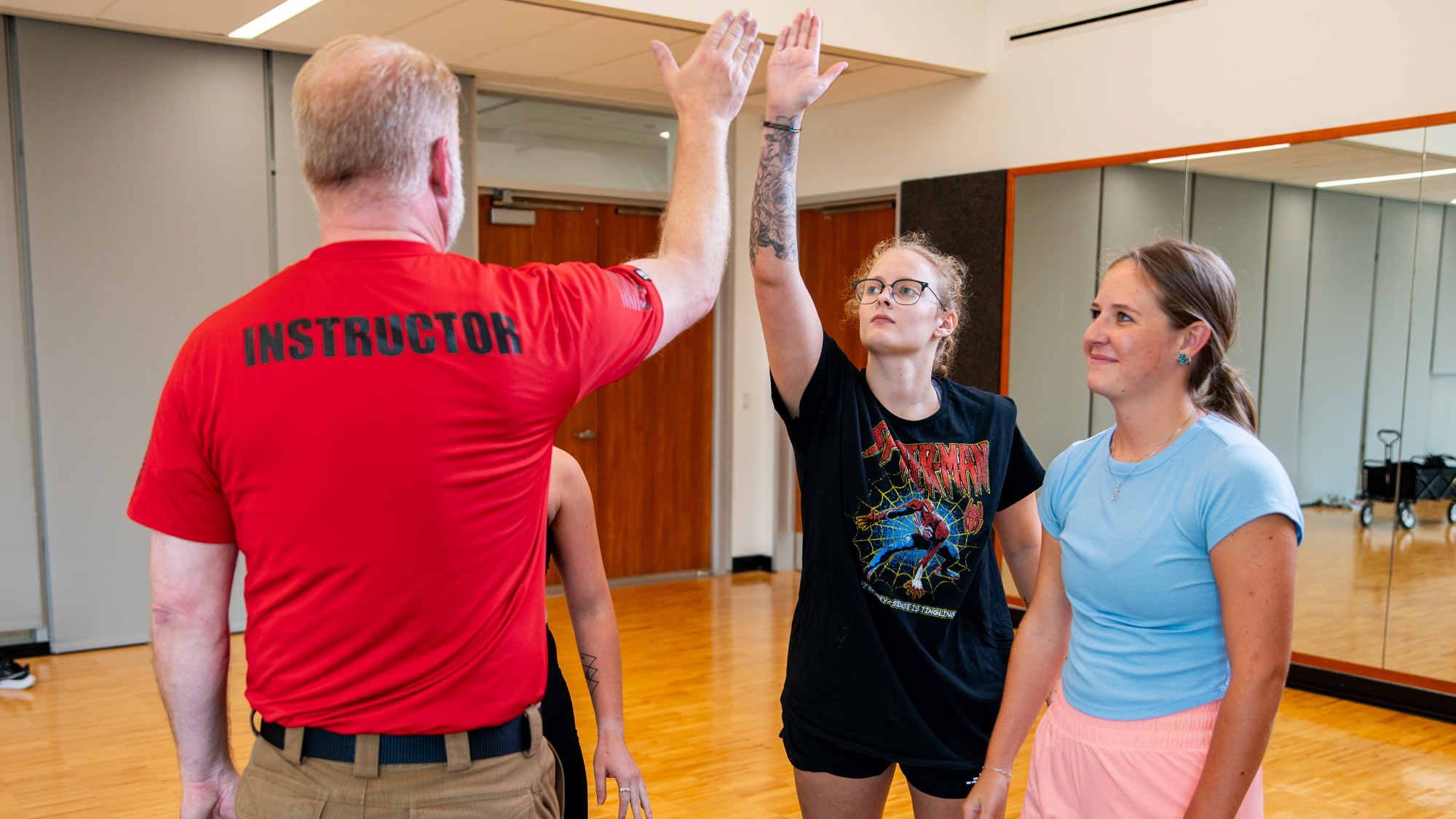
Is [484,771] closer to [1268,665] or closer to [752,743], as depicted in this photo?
[1268,665]

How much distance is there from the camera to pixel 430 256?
1.13 m

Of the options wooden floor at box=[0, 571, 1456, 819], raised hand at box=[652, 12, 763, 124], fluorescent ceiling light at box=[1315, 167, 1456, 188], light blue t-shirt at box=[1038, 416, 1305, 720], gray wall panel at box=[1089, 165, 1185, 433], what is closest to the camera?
raised hand at box=[652, 12, 763, 124]

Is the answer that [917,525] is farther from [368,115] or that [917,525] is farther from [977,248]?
[977,248]

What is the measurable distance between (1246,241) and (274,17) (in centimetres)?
434

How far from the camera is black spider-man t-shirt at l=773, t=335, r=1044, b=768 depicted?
72.6 inches

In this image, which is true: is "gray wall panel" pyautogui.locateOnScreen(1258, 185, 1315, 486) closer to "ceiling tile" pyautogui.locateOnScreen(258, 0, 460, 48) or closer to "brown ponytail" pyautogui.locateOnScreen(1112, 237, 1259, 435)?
"brown ponytail" pyautogui.locateOnScreen(1112, 237, 1259, 435)

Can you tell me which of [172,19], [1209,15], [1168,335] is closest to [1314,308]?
[1209,15]

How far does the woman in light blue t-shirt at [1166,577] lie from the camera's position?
1420 millimetres

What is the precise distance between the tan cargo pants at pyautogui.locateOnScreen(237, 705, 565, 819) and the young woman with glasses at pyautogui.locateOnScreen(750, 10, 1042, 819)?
0.82 metres

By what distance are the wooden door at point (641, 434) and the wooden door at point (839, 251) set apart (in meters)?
0.77

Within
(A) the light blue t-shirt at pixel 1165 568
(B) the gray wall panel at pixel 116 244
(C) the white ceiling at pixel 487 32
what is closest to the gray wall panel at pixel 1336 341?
(C) the white ceiling at pixel 487 32

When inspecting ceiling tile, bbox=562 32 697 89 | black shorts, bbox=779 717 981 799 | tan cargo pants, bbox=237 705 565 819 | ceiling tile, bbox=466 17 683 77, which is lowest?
black shorts, bbox=779 717 981 799

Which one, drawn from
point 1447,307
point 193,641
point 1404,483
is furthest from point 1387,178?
point 193,641

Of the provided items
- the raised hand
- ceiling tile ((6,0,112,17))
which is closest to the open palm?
the raised hand
